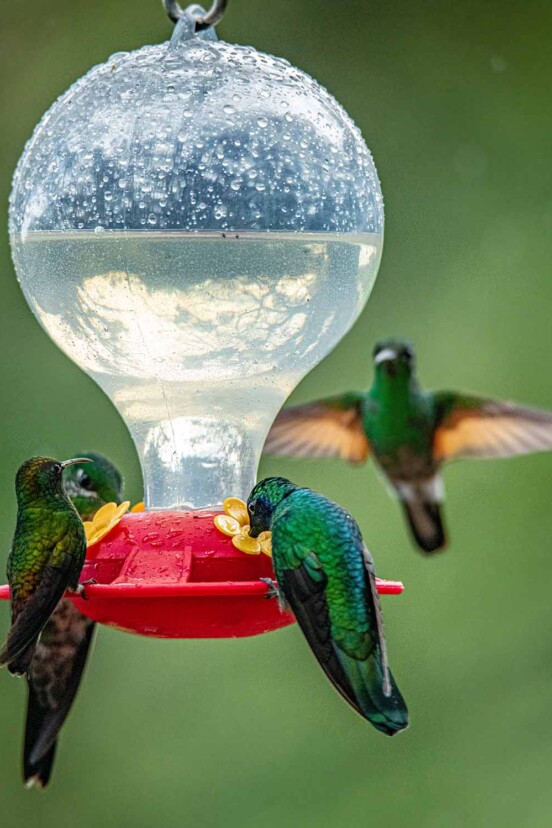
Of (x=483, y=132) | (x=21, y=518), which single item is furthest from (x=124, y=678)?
(x=21, y=518)

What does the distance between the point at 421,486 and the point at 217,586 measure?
1.73 metres

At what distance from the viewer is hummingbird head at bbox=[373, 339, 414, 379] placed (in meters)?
4.39

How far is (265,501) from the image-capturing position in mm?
3396

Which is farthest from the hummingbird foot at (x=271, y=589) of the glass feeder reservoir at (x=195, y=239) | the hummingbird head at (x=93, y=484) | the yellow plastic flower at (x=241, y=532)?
the hummingbird head at (x=93, y=484)

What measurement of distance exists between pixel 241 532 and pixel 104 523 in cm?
33

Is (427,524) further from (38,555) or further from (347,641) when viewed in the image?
(38,555)

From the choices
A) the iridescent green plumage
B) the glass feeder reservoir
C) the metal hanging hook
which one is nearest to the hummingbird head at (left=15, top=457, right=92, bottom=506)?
the iridescent green plumage

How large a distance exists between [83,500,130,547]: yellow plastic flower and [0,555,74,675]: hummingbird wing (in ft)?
0.56

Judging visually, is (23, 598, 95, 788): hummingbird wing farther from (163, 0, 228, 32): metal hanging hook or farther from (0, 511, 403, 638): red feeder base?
(163, 0, 228, 32): metal hanging hook

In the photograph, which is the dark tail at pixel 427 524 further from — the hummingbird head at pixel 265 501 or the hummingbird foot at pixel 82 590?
the hummingbird foot at pixel 82 590

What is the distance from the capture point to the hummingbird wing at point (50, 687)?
3.65 meters

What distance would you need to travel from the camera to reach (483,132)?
795 cm

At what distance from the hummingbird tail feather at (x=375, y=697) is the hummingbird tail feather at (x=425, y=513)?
1.41 meters

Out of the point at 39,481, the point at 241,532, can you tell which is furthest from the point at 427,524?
the point at 39,481
